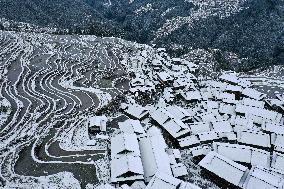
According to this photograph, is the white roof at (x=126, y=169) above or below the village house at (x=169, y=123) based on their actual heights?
below

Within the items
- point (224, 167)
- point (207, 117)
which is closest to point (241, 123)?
point (207, 117)

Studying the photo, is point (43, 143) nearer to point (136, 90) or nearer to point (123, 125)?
point (123, 125)

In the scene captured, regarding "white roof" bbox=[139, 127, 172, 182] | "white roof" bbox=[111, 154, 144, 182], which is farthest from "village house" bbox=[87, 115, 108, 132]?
"white roof" bbox=[111, 154, 144, 182]

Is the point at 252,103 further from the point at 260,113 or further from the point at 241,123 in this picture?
the point at 241,123

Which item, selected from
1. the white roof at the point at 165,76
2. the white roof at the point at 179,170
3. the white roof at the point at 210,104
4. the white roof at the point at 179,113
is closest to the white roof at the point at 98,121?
the white roof at the point at 179,113

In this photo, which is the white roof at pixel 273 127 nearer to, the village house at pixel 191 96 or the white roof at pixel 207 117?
the white roof at pixel 207 117

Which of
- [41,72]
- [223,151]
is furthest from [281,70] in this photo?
[41,72]
